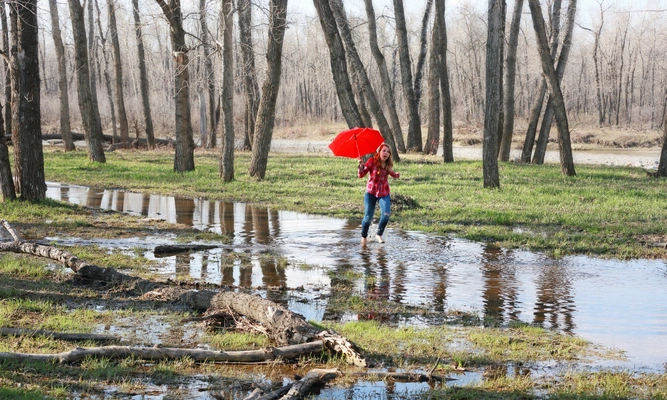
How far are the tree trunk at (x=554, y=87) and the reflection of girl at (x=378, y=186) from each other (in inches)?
476

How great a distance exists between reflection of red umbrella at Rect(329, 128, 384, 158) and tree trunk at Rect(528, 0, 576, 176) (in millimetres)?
11606

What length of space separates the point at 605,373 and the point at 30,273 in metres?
6.57

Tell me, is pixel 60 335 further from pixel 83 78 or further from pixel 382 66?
pixel 382 66

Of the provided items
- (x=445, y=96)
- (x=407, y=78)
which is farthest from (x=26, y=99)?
(x=407, y=78)

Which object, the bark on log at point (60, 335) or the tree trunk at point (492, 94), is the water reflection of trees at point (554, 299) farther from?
the tree trunk at point (492, 94)

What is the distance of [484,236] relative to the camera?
1255 centimetres

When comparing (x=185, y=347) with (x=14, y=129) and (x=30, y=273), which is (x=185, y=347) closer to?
(x=30, y=273)

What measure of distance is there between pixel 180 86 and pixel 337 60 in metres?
5.09

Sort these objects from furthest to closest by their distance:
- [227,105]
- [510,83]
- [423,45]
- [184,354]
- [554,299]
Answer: [423,45] → [510,83] → [227,105] → [554,299] → [184,354]

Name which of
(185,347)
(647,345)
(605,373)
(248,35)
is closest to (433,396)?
(605,373)

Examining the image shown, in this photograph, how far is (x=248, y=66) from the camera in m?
25.7

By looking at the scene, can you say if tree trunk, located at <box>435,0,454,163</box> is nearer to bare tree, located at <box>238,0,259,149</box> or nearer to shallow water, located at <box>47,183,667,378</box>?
bare tree, located at <box>238,0,259,149</box>

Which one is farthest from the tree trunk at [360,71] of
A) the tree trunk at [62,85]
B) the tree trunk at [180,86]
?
the tree trunk at [62,85]

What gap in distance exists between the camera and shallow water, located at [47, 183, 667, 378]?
734cm
